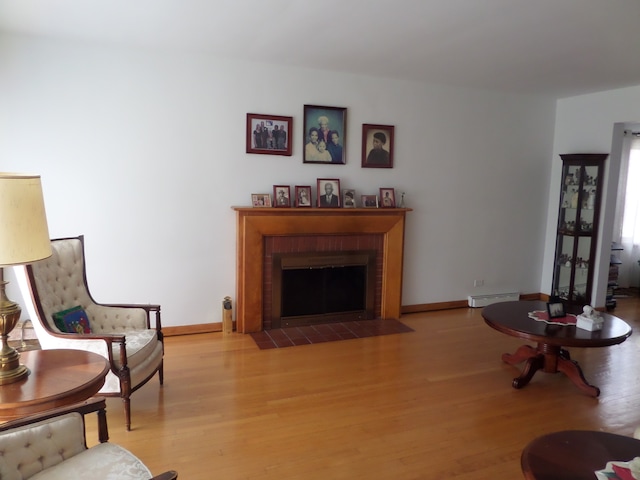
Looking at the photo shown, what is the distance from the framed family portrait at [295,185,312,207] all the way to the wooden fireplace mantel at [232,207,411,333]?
0.10m

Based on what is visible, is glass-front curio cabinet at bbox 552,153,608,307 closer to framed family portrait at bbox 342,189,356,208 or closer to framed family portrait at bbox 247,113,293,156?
framed family portrait at bbox 342,189,356,208

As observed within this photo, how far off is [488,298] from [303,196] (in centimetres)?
279

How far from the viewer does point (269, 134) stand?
4.71m

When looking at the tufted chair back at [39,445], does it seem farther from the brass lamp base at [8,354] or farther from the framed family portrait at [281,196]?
the framed family portrait at [281,196]

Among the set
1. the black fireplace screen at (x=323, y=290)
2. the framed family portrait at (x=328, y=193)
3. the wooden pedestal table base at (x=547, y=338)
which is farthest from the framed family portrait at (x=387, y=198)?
the wooden pedestal table base at (x=547, y=338)

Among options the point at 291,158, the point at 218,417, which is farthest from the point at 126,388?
the point at 291,158

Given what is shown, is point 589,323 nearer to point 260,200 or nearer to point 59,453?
point 260,200

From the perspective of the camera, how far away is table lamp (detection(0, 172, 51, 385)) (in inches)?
77.6

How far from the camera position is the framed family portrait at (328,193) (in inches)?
195

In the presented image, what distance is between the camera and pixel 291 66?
4.70 m

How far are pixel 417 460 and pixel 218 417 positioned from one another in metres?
1.29

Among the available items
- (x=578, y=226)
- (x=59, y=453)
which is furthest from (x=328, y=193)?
(x=59, y=453)

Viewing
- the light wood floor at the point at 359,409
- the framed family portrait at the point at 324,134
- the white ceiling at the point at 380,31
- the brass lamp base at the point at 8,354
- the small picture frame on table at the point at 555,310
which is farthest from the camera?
the framed family portrait at the point at 324,134

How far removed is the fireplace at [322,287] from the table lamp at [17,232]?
2814mm
